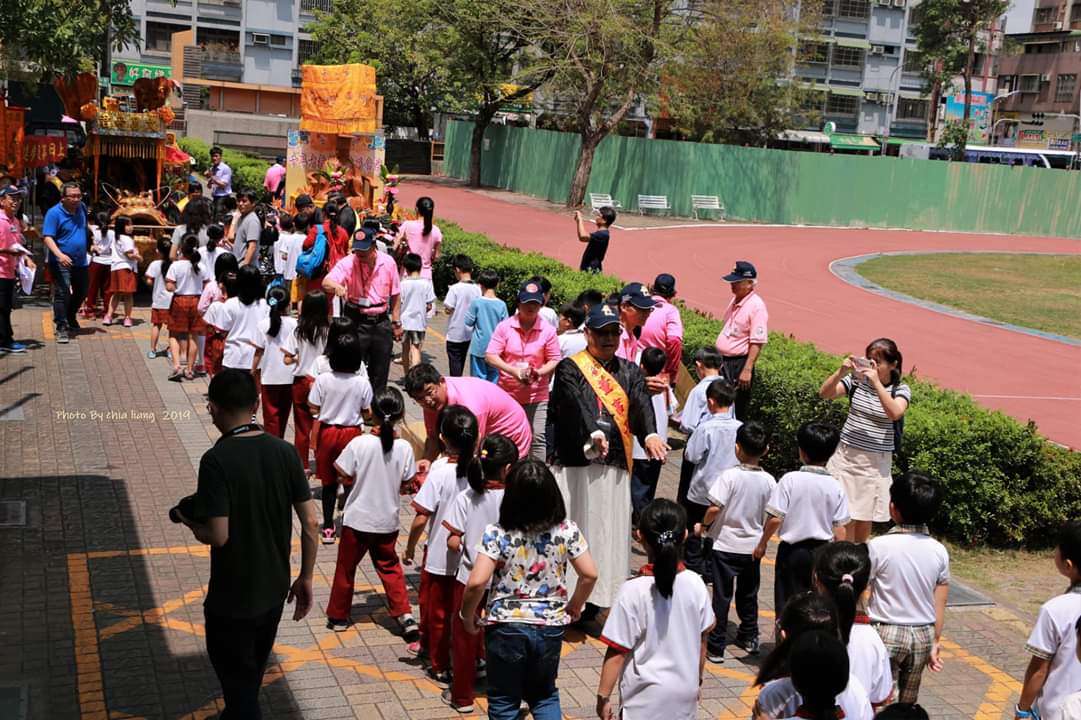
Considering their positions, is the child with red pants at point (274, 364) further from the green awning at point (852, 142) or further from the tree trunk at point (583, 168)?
the green awning at point (852, 142)

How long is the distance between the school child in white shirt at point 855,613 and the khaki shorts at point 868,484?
2.73 meters

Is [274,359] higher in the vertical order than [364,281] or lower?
lower

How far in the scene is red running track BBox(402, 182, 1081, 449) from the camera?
1648 centimetres

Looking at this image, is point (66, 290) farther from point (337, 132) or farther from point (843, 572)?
point (843, 572)

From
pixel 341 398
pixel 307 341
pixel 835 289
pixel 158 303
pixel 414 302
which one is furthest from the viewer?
pixel 835 289

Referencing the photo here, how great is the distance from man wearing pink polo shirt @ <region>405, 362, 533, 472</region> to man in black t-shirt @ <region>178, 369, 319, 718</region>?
5.25 ft

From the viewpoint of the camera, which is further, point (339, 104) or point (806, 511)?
point (339, 104)

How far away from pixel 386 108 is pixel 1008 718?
43422 millimetres

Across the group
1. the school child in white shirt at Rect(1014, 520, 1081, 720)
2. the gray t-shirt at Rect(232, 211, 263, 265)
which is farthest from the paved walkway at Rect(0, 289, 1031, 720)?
the gray t-shirt at Rect(232, 211, 263, 265)

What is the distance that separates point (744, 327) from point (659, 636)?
6.04m

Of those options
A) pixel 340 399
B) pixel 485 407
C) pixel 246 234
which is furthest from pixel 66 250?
pixel 485 407

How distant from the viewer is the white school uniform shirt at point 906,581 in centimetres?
559

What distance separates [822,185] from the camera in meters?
39.7

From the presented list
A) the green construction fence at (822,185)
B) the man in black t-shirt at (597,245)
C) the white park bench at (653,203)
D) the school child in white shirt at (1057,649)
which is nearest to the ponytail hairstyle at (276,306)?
the man in black t-shirt at (597,245)
